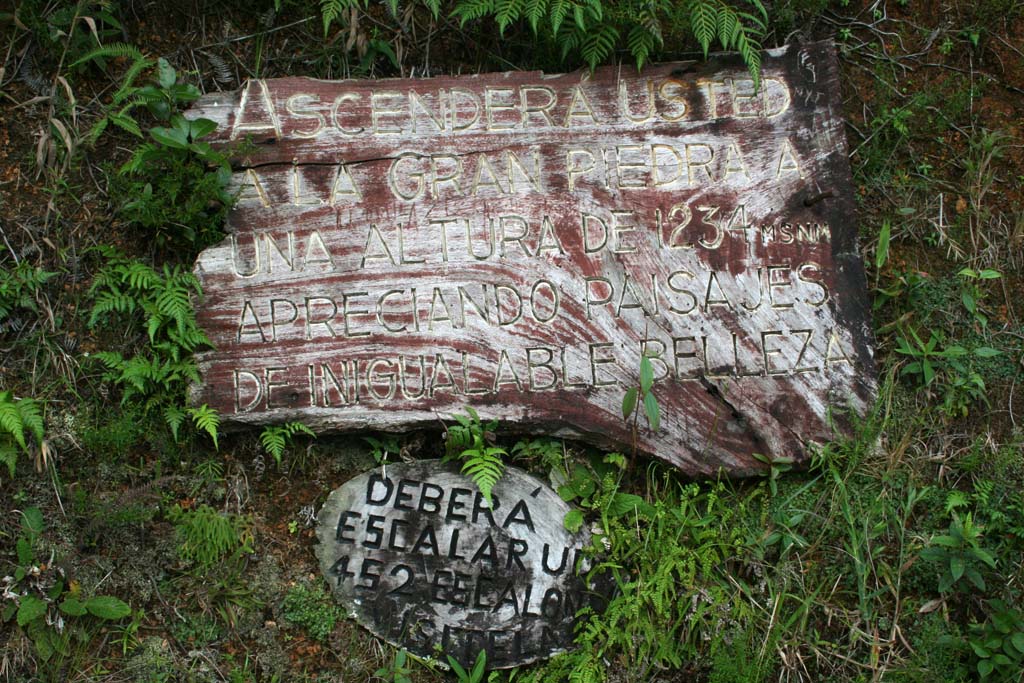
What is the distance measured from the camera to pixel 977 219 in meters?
4.16

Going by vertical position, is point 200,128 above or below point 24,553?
above

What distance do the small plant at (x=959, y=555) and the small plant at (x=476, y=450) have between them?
193 cm

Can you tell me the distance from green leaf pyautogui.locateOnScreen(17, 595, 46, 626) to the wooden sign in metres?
1.07

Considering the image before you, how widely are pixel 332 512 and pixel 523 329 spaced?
3.88 feet

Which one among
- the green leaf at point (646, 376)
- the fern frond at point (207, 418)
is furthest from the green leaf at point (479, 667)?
the fern frond at point (207, 418)

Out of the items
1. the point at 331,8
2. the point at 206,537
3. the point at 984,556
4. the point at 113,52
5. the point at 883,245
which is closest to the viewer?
the point at 984,556

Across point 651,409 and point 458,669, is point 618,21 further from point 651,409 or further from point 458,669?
point 458,669

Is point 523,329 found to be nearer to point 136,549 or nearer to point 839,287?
point 839,287

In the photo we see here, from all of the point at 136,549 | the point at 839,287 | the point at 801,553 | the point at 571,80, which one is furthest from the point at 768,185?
the point at 136,549

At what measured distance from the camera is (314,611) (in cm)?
360

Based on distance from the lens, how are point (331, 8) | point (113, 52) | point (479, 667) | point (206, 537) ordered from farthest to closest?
1. point (113, 52)
2. point (331, 8)
3. point (206, 537)
4. point (479, 667)

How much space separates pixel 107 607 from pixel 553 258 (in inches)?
97.1

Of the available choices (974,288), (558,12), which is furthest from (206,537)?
(974,288)

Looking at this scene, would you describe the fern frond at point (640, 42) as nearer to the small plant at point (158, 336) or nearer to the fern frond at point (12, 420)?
the small plant at point (158, 336)
